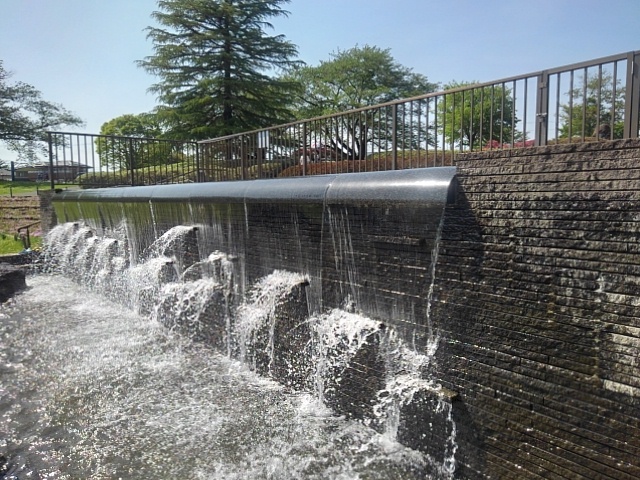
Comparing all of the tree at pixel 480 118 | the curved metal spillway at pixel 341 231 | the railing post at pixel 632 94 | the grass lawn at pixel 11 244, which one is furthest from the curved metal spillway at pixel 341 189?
the grass lawn at pixel 11 244

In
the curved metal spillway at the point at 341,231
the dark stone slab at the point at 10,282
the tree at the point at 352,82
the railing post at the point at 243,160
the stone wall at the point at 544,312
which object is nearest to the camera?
the stone wall at the point at 544,312

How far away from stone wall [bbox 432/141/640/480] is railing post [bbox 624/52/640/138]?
85 cm

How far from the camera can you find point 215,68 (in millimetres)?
22453

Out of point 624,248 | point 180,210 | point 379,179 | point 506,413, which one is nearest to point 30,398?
point 180,210

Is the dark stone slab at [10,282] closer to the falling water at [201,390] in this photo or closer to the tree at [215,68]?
the falling water at [201,390]

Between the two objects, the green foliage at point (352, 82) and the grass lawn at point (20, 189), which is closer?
the grass lawn at point (20, 189)

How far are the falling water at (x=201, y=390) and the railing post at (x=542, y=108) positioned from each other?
7.07ft

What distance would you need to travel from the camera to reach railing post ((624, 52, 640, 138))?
3.43m

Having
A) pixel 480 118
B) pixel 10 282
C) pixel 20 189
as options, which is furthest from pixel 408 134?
pixel 20 189

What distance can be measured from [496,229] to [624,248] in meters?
0.83

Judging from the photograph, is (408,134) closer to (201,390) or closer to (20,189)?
(201,390)

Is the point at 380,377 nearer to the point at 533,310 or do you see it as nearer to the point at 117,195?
the point at 533,310

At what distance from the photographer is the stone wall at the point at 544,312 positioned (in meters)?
2.82

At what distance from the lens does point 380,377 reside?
14.6 ft
